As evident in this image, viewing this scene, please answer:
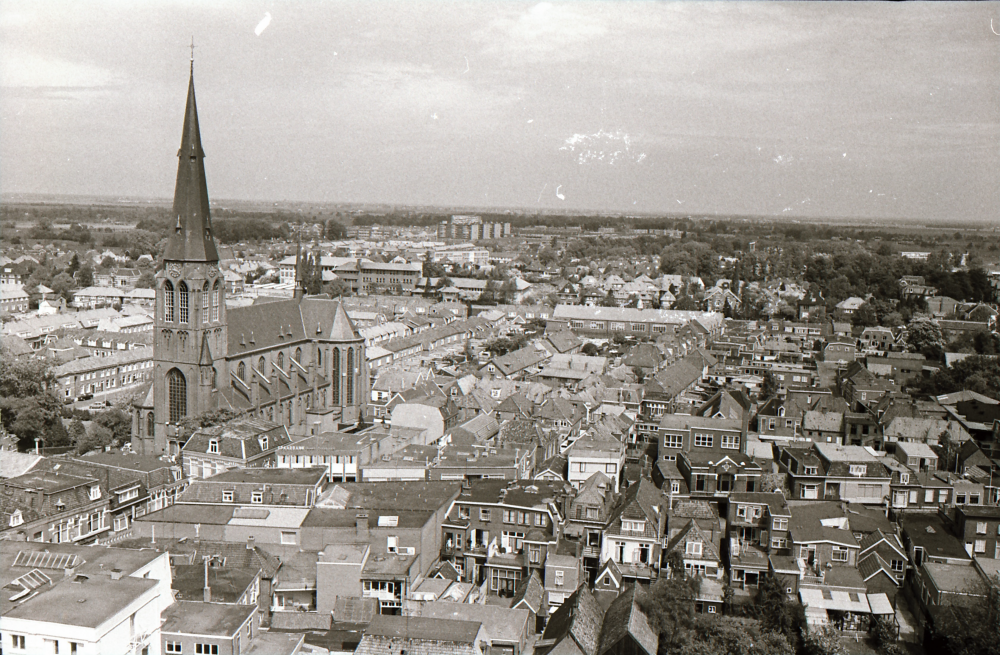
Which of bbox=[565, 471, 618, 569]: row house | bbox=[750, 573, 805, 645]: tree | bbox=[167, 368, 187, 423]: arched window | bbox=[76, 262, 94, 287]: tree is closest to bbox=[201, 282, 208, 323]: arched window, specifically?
bbox=[167, 368, 187, 423]: arched window

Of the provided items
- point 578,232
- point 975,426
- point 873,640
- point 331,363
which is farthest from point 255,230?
point 873,640

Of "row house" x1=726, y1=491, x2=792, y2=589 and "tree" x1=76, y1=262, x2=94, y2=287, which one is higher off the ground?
"tree" x1=76, y1=262, x2=94, y2=287

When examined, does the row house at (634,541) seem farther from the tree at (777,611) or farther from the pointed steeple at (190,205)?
the pointed steeple at (190,205)

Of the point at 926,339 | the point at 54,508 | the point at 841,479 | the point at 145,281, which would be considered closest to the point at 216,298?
the point at 54,508

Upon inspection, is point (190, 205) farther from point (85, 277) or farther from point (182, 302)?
point (85, 277)

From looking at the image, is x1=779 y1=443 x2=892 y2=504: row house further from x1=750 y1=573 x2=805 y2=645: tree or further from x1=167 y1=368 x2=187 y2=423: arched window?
x1=167 y1=368 x2=187 y2=423: arched window

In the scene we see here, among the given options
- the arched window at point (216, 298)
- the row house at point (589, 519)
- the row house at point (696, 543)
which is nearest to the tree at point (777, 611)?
the row house at point (696, 543)
